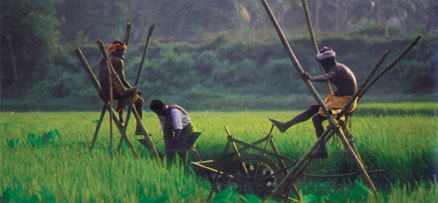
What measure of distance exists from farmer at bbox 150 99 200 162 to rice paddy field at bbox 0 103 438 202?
184 millimetres

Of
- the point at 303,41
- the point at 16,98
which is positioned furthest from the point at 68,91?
the point at 303,41

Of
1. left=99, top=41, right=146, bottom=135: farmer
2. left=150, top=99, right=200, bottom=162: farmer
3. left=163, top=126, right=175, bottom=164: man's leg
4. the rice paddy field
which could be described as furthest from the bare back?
left=99, top=41, right=146, bottom=135: farmer

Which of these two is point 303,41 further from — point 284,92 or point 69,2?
point 69,2

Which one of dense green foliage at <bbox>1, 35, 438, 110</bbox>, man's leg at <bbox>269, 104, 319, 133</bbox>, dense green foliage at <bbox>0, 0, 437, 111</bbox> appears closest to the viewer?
man's leg at <bbox>269, 104, 319, 133</bbox>

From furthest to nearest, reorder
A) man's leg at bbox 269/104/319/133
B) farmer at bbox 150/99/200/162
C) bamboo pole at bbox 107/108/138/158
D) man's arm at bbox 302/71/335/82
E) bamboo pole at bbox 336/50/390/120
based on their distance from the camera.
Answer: bamboo pole at bbox 107/108/138/158
farmer at bbox 150/99/200/162
man's leg at bbox 269/104/319/133
man's arm at bbox 302/71/335/82
bamboo pole at bbox 336/50/390/120

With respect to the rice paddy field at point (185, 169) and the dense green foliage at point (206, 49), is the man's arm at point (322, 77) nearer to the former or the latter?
the rice paddy field at point (185, 169)

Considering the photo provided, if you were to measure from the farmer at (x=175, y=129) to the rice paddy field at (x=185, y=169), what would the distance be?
0.60 feet

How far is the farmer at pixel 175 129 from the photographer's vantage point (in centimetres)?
466

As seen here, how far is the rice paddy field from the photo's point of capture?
3.25 meters

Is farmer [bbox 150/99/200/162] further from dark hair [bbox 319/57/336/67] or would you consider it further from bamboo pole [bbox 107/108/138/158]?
dark hair [bbox 319/57/336/67]

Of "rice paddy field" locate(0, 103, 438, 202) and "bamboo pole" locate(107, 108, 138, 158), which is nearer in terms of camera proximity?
"rice paddy field" locate(0, 103, 438, 202)

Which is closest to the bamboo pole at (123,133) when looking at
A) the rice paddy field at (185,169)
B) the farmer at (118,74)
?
the rice paddy field at (185,169)

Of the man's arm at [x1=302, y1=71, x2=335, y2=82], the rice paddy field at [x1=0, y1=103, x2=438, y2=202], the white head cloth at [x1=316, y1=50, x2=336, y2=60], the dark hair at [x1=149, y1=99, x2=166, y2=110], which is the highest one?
the white head cloth at [x1=316, y1=50, x2=336, y2=60]

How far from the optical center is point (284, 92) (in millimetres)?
19328
